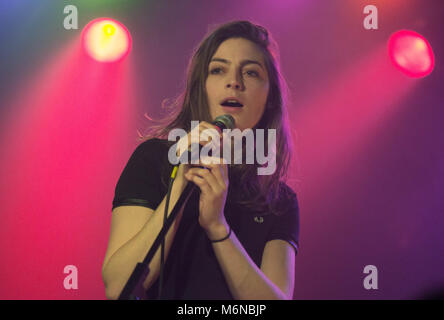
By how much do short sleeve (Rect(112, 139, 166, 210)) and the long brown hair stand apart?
0.71ft

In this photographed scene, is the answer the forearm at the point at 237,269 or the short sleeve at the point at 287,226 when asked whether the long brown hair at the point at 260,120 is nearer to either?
the short sleeve at the point at 287,226

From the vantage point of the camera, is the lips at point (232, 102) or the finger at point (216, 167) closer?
the finger at point (216, 167)

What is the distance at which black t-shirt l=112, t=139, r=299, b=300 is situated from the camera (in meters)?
1.42

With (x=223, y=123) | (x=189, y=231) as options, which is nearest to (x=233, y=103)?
(x=223, y=123)

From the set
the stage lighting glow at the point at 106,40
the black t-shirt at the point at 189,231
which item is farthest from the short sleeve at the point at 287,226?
the stage lighting glow at the point at 106,40

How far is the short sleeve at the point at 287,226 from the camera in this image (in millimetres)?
1661

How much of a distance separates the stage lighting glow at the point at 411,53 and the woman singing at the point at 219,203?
130cm

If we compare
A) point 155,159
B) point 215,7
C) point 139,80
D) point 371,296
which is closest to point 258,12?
point 215,7

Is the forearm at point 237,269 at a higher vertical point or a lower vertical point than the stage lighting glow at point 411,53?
lower

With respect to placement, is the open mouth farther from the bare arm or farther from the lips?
the bare arm

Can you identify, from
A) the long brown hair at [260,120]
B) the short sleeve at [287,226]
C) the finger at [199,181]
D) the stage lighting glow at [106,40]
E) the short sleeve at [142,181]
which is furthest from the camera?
the stage lighting glow at [106,40]

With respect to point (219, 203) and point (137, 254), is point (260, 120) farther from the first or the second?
point (137, 254)

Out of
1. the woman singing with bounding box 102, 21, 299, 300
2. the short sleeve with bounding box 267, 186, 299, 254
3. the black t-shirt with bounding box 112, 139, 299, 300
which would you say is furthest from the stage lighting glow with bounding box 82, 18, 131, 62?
the short sleeve with bounding box 267, 186, 299, 254

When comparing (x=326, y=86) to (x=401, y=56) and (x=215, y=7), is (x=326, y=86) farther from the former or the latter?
(x=215, y=7)
